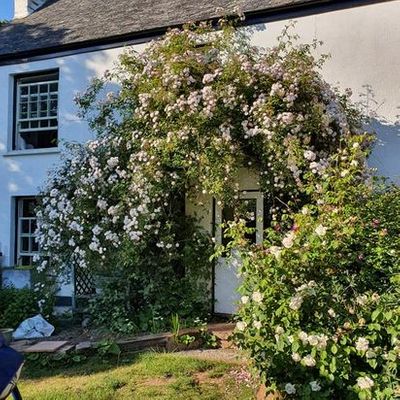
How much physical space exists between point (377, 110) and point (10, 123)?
8320mm

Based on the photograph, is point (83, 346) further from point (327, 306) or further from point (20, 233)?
point (20, 233)

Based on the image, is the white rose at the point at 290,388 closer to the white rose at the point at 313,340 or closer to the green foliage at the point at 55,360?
the white rose at the point at 313,340

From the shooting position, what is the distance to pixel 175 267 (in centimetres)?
852

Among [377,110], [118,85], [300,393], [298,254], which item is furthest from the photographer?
[118,85]

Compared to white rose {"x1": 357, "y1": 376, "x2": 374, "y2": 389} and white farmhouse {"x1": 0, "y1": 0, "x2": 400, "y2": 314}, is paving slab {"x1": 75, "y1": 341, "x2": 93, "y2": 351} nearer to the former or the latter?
white farmhouse {"x1": 0, "y1": 0, "x2": 400, "y2": 314}

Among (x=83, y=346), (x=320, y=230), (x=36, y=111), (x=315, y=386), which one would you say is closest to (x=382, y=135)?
(x=320, y=230)

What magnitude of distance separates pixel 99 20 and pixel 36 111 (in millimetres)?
2644

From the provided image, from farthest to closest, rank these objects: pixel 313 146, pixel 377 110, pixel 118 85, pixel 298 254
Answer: pixel 118 85, pixel 377 110, pixel 313 146, pixel 298 254

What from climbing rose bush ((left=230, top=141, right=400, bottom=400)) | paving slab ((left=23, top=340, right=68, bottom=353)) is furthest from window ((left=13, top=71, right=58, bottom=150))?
climbing rose bush ((left=230, top=141, right=400, bottom=400))

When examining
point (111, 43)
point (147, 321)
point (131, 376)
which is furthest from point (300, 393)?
point (111, 43)

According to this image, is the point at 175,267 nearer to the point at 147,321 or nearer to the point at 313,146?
the point at 147,321

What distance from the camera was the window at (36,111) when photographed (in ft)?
38.0

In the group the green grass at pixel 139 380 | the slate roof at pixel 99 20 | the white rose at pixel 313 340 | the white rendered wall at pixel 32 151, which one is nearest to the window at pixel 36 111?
the white rendered wall at pixel 32 151

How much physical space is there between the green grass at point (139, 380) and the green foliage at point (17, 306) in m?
2.21
